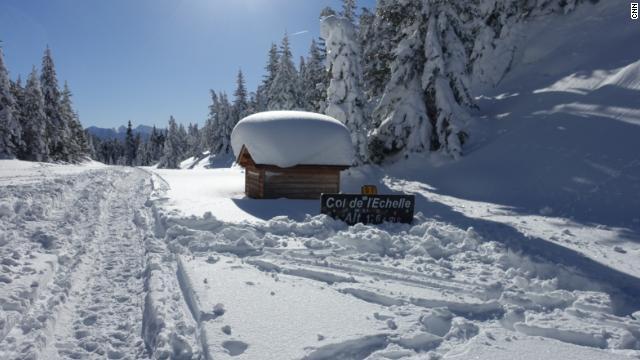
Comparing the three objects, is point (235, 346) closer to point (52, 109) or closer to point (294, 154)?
point (294, 154)

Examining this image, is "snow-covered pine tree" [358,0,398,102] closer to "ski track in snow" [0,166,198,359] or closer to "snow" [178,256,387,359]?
"ski track in snow" [0,166,198,359]

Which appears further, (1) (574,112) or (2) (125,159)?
(2) (125,159)

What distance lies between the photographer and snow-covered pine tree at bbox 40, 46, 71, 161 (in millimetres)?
44781

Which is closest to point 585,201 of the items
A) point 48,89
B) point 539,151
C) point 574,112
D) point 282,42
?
point 539,151

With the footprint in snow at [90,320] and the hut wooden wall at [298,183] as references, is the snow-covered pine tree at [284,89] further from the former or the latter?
the footprint in snow at [90,320]

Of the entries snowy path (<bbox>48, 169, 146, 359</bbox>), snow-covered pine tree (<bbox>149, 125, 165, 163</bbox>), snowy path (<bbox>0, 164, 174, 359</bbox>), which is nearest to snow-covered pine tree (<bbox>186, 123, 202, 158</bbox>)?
snow-covered pine tree (<bbox>149, 125, 165, 163</bbox>)

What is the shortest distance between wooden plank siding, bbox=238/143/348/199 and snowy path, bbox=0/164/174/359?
487cm

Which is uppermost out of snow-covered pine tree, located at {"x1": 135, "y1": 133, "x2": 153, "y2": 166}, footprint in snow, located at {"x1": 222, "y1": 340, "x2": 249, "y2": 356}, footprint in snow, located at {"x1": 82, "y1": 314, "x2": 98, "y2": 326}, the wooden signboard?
snow-covered pine tree, located at {"x1": 135, "y1": 133, "x2": 153, "y2": 166}

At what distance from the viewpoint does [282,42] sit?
40875 mm

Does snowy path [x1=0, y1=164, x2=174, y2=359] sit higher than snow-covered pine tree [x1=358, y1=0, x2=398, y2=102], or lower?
lower

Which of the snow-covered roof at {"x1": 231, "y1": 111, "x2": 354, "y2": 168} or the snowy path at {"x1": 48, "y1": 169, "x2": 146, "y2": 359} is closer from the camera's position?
the snowy path at {"x1": 48, "y1": 169, "x2": 146, "y2": 359}

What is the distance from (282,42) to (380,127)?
2330cm

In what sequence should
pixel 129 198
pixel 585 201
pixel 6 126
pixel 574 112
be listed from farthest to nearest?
1. pixel 6 126
2. pixel 574 112
3. pixel 129 198
4. pixel 585 201

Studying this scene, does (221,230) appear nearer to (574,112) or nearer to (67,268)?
(67,268)
